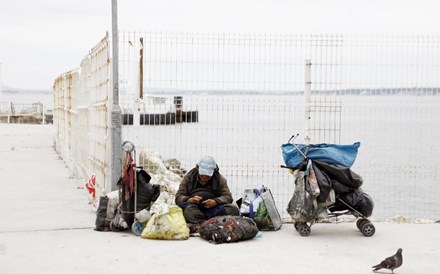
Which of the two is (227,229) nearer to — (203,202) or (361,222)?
(203,202)

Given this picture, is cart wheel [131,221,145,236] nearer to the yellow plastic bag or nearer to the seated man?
the yellow plastic bag

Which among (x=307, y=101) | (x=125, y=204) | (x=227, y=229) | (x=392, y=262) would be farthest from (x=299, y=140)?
(x=392, y=262)

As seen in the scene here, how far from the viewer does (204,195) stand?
9.34 metres

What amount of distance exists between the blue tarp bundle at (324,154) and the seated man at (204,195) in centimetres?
97

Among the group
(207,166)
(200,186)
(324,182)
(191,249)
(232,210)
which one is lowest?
(191,249)

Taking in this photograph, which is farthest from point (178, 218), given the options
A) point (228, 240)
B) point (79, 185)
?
point (79, 185)

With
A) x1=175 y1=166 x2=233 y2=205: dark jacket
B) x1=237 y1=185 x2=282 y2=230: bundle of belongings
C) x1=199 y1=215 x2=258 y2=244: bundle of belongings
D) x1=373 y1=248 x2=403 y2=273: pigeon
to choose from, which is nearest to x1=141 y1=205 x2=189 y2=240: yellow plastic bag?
x1=199 y1=215 x2=258 y2=244: bundle of belongings

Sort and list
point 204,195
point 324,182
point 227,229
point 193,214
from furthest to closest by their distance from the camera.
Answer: point 204,195 → point 193,214 → point 324,182 → point 227,229

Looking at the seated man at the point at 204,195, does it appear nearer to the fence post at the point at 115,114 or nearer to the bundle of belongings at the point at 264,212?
the bundle of belongings at the point at 264,212

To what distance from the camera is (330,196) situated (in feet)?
29.1

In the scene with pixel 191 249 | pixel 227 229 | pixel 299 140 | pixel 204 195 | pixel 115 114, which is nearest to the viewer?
pixel 191 249

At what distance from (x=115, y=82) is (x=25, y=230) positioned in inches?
94.3

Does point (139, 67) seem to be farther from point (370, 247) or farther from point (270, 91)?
point (370, 247)

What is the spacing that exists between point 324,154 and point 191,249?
2.28 metres
